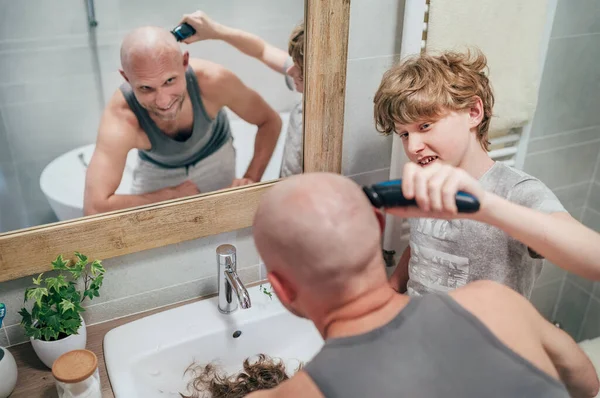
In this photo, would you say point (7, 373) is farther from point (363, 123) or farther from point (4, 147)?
point (363, 123)

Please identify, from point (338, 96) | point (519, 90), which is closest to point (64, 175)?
point (338, 96)

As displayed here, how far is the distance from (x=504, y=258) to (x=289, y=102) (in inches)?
20.7

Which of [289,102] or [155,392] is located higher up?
[289,102]

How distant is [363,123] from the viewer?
1.26 metres

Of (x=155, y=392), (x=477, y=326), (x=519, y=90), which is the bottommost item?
(x=155, y=392)

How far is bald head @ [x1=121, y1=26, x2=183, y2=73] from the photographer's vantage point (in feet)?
3.24

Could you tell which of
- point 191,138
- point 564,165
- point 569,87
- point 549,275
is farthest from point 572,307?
point 191,138

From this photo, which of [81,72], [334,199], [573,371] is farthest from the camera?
[81,72]

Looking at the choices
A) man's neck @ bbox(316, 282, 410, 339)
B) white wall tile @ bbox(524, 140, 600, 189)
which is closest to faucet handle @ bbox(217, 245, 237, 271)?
man's neck @ bbox(316, 282, 410, 339)

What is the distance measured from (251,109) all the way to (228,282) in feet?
1.20

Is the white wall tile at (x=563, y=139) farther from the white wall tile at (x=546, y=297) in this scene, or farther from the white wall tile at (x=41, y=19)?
the white wall tile at (x=41, y=19)

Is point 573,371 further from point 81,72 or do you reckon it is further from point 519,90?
point 81,72

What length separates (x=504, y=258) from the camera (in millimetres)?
1032

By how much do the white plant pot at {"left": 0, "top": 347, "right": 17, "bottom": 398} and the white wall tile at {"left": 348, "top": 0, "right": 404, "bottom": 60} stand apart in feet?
2.89
